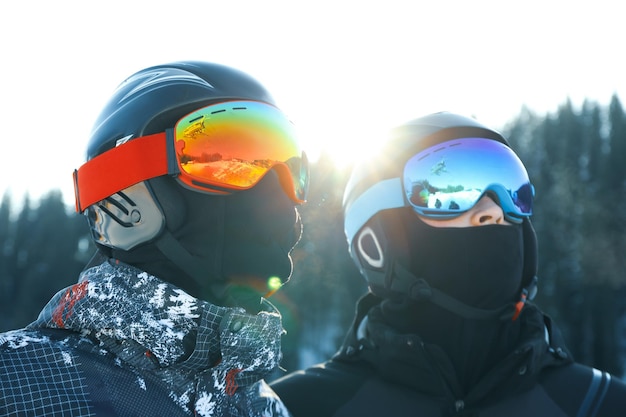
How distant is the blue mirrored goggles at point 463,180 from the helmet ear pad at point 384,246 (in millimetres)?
156

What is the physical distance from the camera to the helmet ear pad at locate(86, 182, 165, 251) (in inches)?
94.7

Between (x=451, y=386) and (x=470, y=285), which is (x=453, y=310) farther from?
(x=451, y=386)

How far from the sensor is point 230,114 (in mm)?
2592

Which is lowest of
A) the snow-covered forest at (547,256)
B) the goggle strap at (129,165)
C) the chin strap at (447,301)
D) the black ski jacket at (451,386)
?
the snow-covered forest at (547,256)

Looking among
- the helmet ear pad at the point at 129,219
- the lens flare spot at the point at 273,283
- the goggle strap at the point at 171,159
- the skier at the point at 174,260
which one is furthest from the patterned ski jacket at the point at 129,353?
the goggle strap at the point at 171,159

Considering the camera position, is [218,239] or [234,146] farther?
[234,146]

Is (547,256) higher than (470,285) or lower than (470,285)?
lower

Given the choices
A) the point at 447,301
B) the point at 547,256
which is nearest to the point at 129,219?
the point at 447,301

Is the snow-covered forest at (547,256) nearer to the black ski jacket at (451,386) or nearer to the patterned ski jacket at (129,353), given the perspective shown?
the black ski jacket at (451,386)

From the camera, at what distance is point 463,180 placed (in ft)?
11.5

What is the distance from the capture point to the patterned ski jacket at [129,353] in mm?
1900

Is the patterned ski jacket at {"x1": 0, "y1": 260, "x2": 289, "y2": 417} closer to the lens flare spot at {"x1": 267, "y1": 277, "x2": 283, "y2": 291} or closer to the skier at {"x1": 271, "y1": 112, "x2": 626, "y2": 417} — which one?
the lens flare spot at {"x1": 267, "y1": 277, "x2": 283, "y2": 291}

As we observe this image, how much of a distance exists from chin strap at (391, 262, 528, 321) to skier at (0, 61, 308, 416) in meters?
0.94

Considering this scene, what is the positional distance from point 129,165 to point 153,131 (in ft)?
0.60
